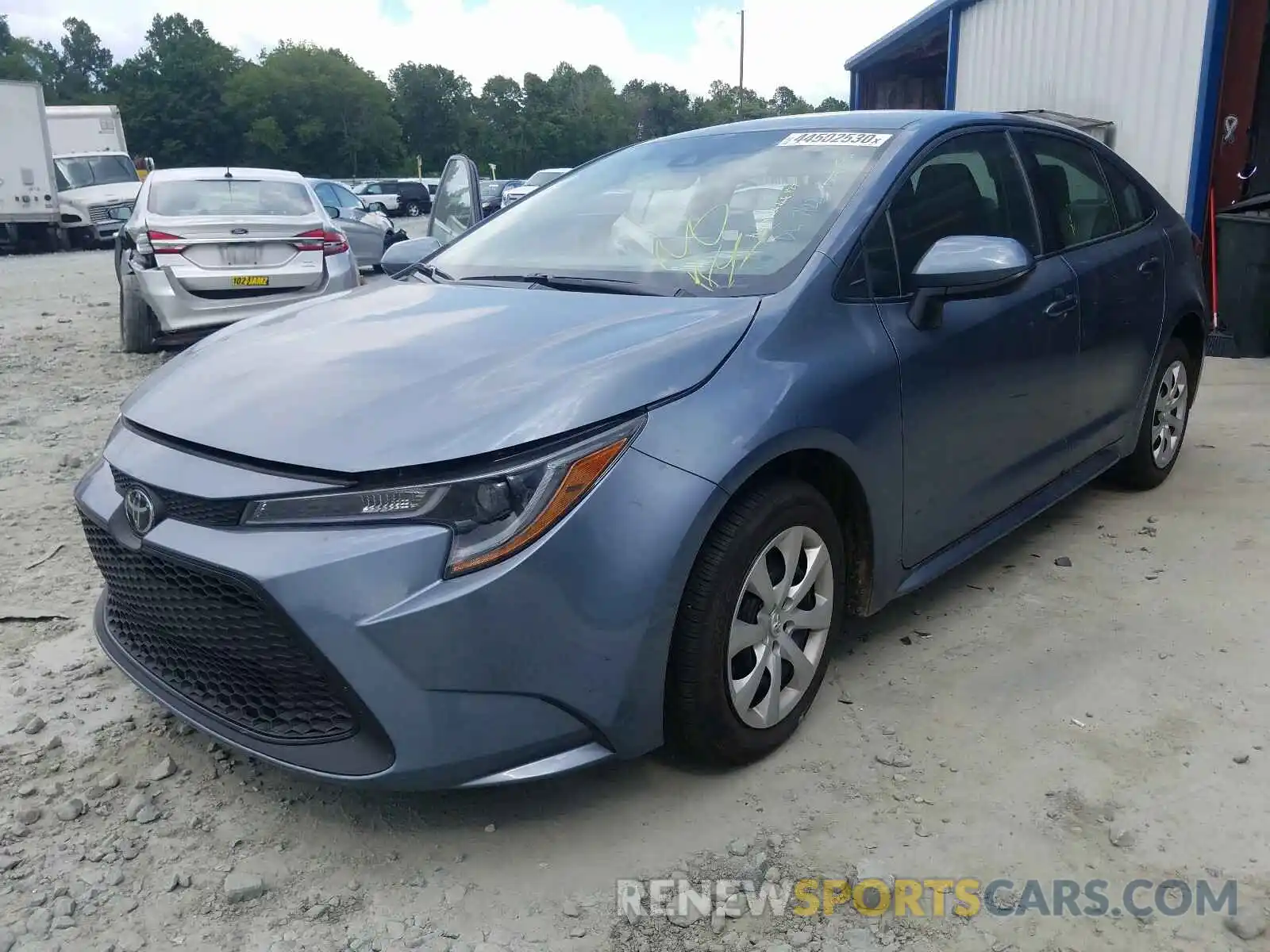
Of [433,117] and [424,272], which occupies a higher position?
[433,117]

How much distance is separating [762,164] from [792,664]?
1.50 m

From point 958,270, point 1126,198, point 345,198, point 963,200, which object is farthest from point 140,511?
point 345,198

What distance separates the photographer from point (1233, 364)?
7.61 m

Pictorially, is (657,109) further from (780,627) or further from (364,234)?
(780,627)

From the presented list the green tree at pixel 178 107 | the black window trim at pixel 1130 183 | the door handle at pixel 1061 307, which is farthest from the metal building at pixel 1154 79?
the green tree at pixel 178 107

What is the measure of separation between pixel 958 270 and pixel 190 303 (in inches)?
255

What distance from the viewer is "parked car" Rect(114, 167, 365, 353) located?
766 centimetres

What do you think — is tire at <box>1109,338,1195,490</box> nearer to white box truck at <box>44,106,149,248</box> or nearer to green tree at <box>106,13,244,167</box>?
white box truck at <box>44,106,149,248</box>

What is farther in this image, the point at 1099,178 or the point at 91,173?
the point at 91,173

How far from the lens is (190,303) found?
768cm

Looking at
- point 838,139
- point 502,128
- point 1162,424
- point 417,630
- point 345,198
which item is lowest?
point 1162,424

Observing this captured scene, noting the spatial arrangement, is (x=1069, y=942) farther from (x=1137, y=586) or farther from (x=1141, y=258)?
(x=1141, y=258)

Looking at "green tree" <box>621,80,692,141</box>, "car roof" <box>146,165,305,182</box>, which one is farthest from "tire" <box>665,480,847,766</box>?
"green tree" <box>621,80,692,141</box>

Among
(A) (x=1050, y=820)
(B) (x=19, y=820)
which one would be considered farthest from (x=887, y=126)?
(B) (x=19, y=820)
